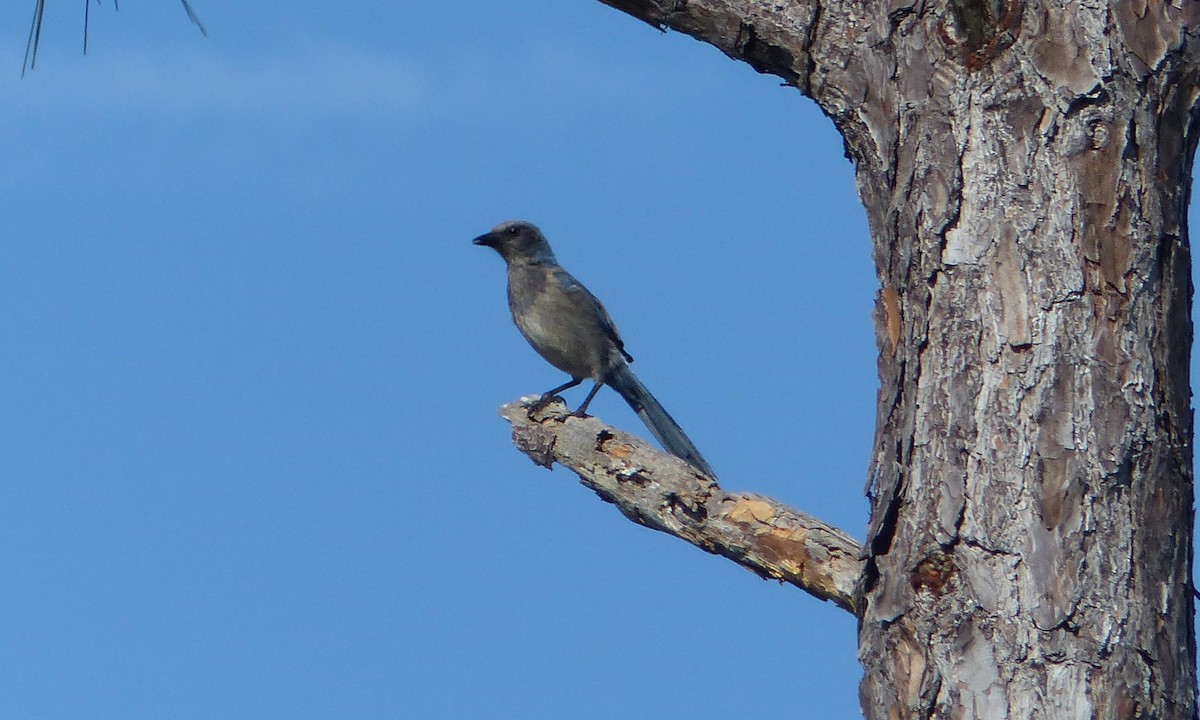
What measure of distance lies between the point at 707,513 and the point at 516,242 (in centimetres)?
486

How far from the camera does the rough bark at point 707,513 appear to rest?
3592mm

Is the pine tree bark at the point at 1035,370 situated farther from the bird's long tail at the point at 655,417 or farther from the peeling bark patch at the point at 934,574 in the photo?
the bird's long tail at the point at 655,417

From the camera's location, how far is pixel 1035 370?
9.76ft

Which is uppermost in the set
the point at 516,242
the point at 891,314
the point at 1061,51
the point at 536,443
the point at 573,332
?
the point at 516,242

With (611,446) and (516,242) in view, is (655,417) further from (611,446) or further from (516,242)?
(611,446)

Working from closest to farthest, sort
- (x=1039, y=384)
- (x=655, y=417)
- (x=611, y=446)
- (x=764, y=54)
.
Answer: (x=1039, y=384)
(x=764, y=54)
(x=611, y=446)
(x=655, y=417)

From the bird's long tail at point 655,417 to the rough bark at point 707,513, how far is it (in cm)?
243

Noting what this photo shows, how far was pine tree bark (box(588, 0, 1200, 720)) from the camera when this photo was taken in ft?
9.46

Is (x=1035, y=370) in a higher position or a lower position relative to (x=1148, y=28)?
lower

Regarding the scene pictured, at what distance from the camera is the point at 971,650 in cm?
292

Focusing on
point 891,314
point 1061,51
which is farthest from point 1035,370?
point 1061,51

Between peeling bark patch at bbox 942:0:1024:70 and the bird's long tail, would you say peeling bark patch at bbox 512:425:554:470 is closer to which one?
the bird's long tail

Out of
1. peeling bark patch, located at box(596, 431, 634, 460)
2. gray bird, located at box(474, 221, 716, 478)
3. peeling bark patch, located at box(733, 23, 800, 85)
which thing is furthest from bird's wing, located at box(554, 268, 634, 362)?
peeling bark patch, located at box(733, 23, 800, 85)

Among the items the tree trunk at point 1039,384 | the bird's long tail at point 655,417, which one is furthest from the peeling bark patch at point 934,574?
the bird's long tail at point 655,417
